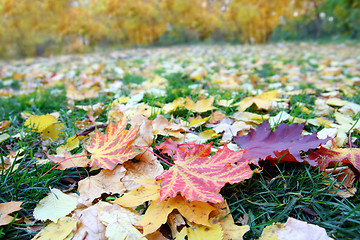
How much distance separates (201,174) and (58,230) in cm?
46

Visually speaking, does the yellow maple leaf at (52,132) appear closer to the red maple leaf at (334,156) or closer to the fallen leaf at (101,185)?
the fallen leaf at (101,185)

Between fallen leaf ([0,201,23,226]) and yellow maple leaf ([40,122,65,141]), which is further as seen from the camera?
yellow maple leaf ([40,122,65,141])

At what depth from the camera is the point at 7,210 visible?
2.30ft

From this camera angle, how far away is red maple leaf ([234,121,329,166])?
0.78 m

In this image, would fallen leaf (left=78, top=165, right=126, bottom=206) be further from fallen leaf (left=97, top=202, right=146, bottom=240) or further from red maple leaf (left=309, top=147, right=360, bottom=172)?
red maple leaf (left=309, top=147, right=360, bottom=172)

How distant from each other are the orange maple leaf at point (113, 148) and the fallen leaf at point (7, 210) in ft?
0.83

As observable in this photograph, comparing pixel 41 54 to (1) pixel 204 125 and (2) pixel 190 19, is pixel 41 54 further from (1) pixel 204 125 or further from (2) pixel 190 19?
(1) pixel 204 125

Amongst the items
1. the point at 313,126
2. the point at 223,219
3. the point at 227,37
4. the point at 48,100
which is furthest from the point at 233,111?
the point at 227,37

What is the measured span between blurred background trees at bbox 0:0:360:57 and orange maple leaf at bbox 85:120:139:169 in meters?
7.64

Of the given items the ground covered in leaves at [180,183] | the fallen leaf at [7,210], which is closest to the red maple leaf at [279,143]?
the ground covered in leaves at [180,183]

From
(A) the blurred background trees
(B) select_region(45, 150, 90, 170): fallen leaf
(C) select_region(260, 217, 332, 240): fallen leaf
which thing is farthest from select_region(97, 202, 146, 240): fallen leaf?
(A) the blurred background trees

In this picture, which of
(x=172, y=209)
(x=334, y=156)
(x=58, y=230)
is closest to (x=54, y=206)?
(x=58, y=230)

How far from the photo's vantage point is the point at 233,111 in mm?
1391

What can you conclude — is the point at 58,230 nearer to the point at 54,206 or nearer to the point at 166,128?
the point at 54,206
